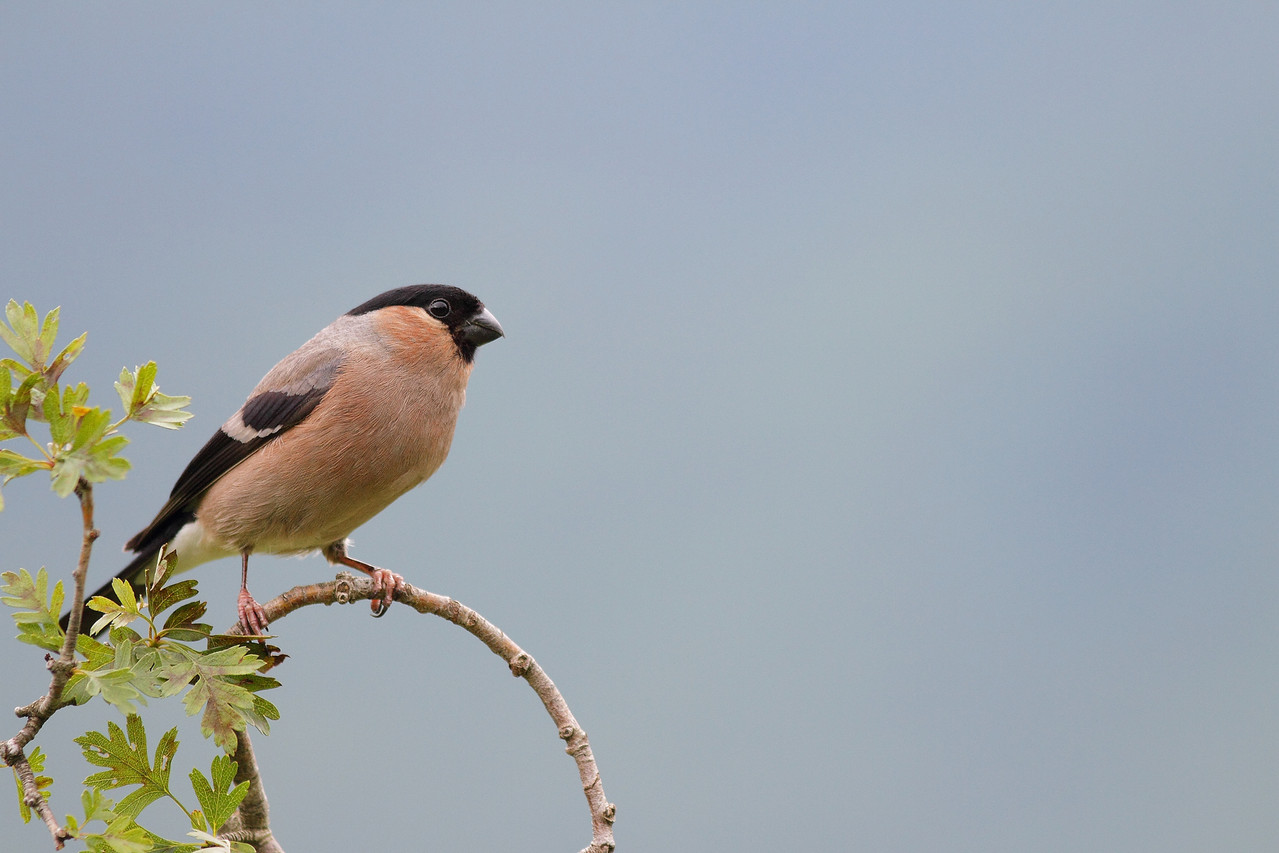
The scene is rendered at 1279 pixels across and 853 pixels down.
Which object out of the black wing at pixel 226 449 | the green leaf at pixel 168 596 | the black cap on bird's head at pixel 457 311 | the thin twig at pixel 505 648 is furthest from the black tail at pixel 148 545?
the green leaf at pixel 168 596

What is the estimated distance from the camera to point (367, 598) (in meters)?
1.92

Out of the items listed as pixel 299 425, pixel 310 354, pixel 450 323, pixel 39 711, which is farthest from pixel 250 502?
pixel 39 711

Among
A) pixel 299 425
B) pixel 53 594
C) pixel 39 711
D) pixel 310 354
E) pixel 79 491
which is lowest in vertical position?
pixel 39 711

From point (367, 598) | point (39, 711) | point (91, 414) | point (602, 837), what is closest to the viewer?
point (91, 414)

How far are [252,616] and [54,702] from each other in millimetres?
583

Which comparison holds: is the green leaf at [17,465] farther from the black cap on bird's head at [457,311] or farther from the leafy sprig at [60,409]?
the black cap on bird's head at [457,311]

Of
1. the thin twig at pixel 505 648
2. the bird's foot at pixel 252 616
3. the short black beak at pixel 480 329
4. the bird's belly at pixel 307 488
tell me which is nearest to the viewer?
the thin twig at pixel 505 648

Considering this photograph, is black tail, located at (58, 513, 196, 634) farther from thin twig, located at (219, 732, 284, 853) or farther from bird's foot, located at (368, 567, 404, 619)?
thin twig, located at (219, 732, 284, 853)

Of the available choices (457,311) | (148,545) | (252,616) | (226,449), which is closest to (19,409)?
(252,616)

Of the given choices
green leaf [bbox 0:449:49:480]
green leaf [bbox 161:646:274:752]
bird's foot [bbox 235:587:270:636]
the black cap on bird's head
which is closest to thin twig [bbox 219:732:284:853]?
bird's foot [bbox 235:587:270:636]

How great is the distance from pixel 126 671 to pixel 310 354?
1105 millimetres

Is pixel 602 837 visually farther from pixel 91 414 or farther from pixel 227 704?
pixel 91 414

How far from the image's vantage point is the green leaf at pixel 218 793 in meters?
1.40

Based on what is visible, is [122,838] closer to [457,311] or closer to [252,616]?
[252,616]
